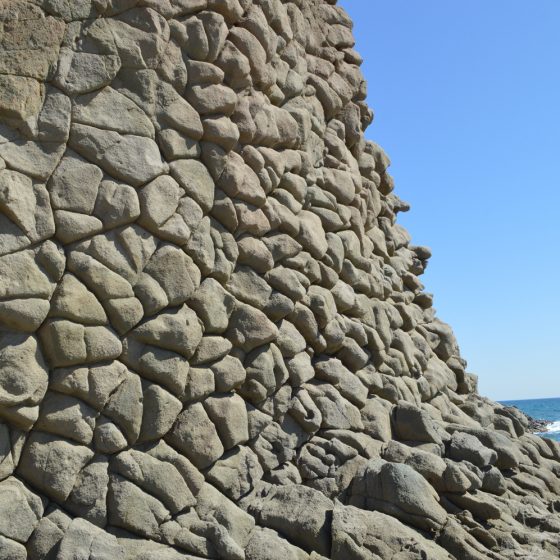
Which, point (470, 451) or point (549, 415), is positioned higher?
point (549, 415)

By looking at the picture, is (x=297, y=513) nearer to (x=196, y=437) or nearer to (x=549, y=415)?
(x=196, y=437)

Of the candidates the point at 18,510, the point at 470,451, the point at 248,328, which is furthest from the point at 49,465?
the point at 470,451

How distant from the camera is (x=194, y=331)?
5223 millimetres

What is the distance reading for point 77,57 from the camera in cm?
497

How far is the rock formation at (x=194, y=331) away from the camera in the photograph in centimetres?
450

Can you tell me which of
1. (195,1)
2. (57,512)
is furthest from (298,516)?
(195,1)

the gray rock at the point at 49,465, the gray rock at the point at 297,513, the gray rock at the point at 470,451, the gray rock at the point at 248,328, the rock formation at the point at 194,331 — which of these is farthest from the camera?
the gray rock at the point at 470,451

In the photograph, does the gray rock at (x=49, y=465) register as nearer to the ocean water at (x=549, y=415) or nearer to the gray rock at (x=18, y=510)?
the gray rock at (x=18, y=510)

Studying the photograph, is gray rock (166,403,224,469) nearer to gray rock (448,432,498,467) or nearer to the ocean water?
gray rock (448,432,498,467)

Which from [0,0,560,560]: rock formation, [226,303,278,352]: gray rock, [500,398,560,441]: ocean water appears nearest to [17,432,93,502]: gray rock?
[0,0,560,560]: rock formation

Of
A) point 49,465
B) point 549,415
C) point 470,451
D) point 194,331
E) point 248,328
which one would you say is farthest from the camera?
point 549,415

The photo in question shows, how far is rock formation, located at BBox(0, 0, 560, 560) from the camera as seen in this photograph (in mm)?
4504

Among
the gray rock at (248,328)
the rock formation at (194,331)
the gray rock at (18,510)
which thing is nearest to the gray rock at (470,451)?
the rock formation at (194,331)

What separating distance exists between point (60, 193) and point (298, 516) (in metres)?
2.68
